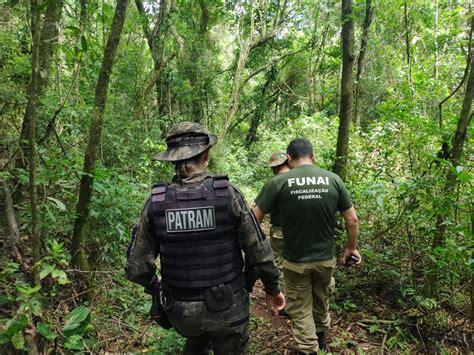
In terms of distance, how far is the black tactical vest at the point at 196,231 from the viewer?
7.76 feet

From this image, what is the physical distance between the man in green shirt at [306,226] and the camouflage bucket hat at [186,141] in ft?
3.90

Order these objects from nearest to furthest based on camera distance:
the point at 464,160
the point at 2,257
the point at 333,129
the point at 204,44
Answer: the point at 2,257 < the point at 464,160 < the point at 204,44 < the point at 333,129

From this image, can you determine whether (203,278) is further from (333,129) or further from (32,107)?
(333,129)

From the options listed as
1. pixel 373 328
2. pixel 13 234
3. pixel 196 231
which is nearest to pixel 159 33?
pixel 13 234

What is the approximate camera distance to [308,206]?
3.35 metres

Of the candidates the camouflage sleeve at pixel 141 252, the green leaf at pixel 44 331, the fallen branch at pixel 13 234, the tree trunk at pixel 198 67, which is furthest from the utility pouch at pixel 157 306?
the tree trunk at pixel 198 67

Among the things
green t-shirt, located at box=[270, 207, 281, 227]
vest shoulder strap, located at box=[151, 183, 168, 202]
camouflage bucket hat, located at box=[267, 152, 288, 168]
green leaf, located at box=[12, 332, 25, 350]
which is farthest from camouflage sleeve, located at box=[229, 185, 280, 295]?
camouflage bucket hat, located at box=[267, 152, 288, 168]

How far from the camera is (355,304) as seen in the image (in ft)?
14.8

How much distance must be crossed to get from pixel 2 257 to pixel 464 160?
4.73 m

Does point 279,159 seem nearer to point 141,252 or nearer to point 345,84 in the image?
point 345,84

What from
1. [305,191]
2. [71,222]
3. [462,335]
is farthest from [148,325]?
[462,335]

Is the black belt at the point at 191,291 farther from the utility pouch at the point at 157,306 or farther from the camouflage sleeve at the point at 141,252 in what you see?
the camouflage sleeve at the point at 141,252

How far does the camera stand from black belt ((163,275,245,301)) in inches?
95.4

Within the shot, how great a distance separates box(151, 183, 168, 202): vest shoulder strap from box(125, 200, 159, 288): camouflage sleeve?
0.31 ft
